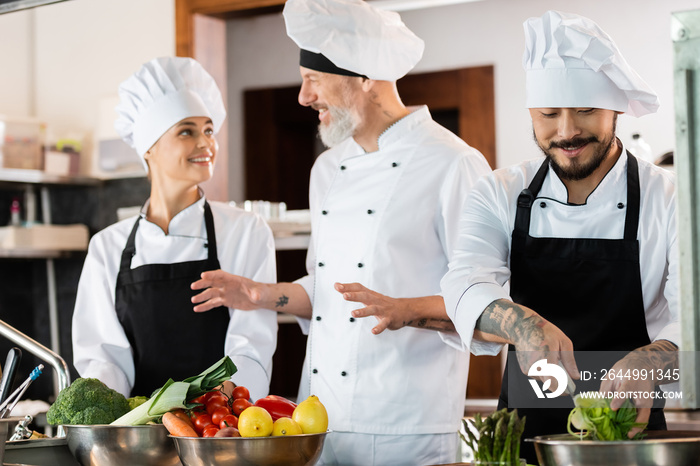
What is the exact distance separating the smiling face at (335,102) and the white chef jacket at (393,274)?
0.10 m

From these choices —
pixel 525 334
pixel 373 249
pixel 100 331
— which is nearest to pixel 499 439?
pixel 525 334

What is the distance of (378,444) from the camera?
2.34m

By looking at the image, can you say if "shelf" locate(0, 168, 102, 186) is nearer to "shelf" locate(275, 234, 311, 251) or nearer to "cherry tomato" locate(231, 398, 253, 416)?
"shelf" locate(275, 234, 311, 251)

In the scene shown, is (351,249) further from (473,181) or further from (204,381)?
(204,381)

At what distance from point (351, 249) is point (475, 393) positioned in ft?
9.51

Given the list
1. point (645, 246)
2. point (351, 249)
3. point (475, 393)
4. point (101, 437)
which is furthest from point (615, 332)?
point (475, 393)

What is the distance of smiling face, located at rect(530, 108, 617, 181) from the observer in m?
2.00

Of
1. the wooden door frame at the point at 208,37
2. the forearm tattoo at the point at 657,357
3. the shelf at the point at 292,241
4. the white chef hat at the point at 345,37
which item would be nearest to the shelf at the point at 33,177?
the wooden door frame at the point at 208,37

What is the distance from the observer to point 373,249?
96.0 inches

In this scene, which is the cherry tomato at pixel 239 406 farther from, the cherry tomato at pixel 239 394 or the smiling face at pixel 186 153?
the smiling face at pixel 186 153

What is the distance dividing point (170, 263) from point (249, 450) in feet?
3.82

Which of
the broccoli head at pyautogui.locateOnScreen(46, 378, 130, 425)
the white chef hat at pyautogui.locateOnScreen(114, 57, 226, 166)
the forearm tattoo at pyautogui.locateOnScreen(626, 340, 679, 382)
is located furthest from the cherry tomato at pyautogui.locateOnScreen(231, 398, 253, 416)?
the white chef hat at pyautogui.locateOnScreen(114, 57, 226, 166)

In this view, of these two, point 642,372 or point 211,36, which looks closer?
point 642,372

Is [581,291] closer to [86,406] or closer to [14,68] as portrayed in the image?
[86,406]
